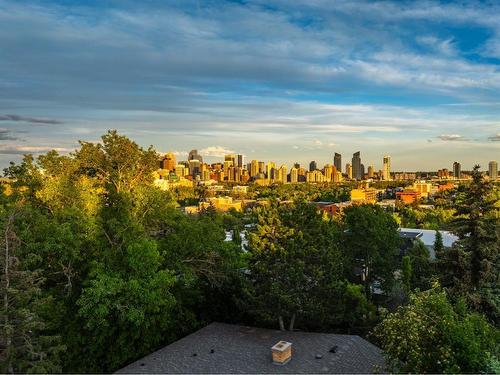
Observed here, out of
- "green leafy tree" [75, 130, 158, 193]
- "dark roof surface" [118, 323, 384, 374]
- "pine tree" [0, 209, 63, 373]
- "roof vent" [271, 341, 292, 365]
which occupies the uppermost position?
"green leafy tree" [75, 130, 158, 193]

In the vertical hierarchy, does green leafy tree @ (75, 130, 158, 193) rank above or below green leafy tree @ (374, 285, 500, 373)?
above

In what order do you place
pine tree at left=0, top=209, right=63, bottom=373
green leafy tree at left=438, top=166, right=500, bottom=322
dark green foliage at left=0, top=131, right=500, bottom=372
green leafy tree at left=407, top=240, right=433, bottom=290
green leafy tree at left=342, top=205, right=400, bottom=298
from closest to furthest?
1. pine tree at left=0, top=209, right=63, bottom=373
2. dark green foliage at left=0, top=131, right=500, bottom=372
3. green leafy tree at left=438, top=166, right=500, bottom=322
4. green leafy tree at left=407, top=240, right=433, bottom=290
5. green leafy tree at left=342, top=205, right=400, bottom=298

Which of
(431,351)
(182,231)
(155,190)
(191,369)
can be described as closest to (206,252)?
(182,231)

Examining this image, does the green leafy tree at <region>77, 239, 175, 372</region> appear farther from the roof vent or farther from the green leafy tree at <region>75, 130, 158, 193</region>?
the green leafy tree at <region>75, 130, 158, 193</region>

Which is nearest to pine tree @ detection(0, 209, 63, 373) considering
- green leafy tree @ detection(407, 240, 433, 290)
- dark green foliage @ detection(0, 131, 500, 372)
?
dark green foliage @ detection(0, 131, 500, 372)

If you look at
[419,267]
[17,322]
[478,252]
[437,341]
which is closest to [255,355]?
[437,341]

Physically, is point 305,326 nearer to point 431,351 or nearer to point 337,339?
point 337,339
